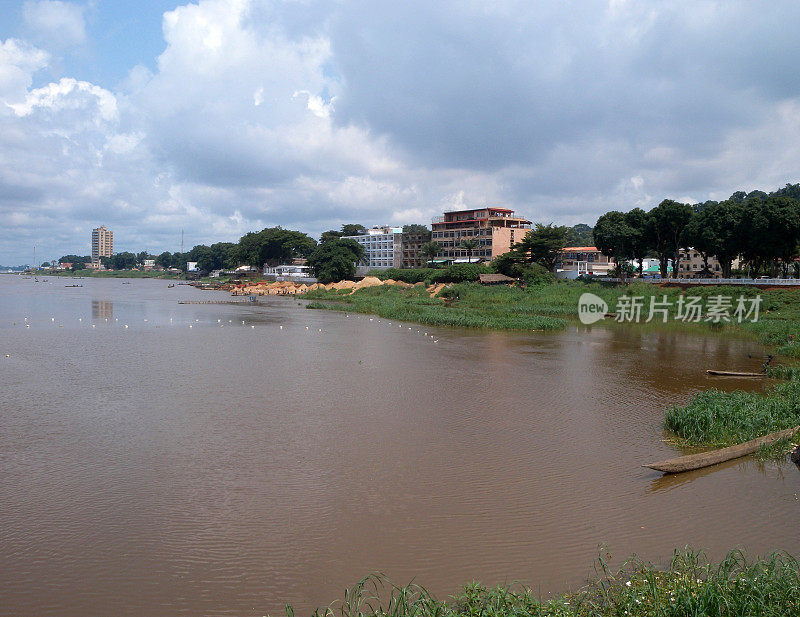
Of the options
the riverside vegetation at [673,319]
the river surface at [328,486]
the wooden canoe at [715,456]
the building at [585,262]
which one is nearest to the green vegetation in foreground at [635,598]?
the river surface at [328,486]

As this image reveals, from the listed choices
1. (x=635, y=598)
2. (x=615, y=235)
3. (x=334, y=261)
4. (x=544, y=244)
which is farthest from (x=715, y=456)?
(x=334, y=261)

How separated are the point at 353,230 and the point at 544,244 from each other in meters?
66.6

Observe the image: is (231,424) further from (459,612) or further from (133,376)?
(459,612)

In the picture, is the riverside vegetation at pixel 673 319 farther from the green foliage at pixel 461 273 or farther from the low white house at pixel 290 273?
the low white house at pixel 290 273

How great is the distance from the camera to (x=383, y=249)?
4136 inches

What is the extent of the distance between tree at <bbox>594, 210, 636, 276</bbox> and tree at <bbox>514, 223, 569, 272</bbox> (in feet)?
17.3

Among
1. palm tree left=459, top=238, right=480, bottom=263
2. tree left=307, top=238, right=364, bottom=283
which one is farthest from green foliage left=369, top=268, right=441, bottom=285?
palm tree left=459, top=238, right=480, bottom=263

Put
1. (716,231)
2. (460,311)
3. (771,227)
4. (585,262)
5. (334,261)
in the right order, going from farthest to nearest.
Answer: (585,262)
(334,261)
(716,231)
(460,311)
(771,227)

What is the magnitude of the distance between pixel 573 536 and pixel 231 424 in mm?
8591

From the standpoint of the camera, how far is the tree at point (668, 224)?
5100cm

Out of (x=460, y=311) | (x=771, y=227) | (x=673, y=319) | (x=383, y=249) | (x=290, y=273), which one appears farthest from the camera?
(x=383, y=249)

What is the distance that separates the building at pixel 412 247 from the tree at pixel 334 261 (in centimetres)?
1647

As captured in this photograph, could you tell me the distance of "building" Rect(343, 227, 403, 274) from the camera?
10275 centimetres

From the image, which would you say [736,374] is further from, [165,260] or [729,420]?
[165,260]
